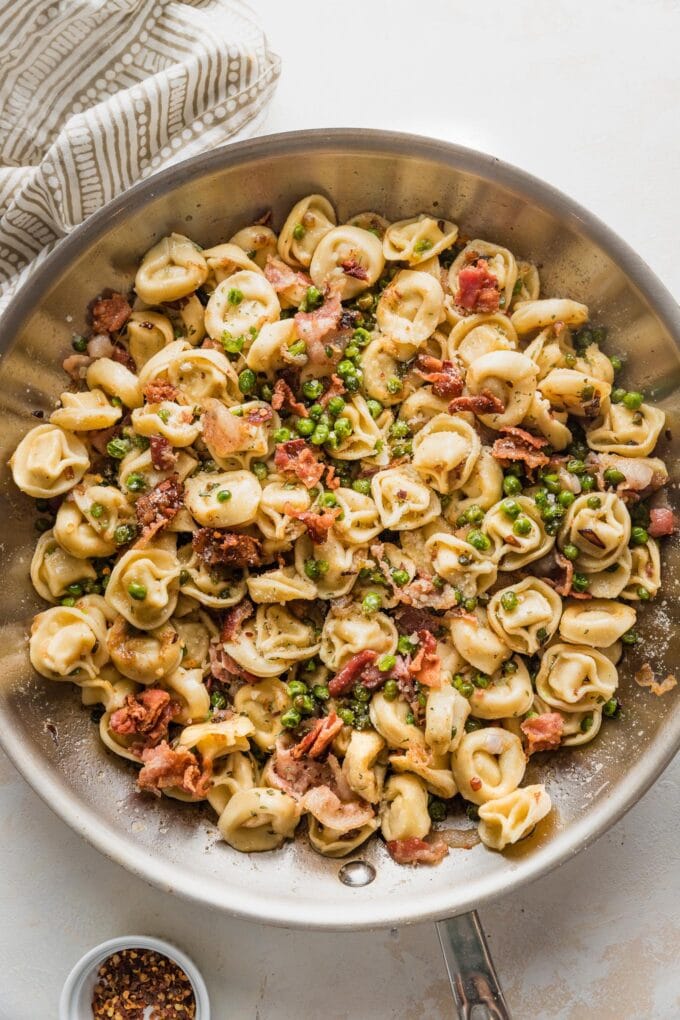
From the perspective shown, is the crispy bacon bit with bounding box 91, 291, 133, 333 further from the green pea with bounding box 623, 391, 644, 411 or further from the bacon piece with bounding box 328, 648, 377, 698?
the green pea with bounding box 623, 391, 644, 411

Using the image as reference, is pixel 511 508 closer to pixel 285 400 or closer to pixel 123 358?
pixel 285 400

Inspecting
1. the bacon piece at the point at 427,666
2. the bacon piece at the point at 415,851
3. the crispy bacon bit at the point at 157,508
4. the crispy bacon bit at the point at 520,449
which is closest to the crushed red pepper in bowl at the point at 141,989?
the bacon piece at the point at 415,851

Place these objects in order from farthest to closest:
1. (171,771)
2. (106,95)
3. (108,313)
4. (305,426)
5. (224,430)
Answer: (106,95), (108,313), (305,426), (224,430), (171,771)

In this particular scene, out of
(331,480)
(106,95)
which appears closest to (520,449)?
(331,480)

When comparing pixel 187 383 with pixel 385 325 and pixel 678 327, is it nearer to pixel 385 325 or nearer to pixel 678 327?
pixel 385 325

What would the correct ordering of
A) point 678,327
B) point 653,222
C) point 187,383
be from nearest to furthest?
point 678,327
point 187,383
point 653,222

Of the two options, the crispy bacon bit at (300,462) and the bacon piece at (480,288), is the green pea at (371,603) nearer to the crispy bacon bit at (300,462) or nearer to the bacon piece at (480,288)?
the crispy bacon bit at (300,462)

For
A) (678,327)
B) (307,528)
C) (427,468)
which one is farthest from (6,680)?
(678,327)
